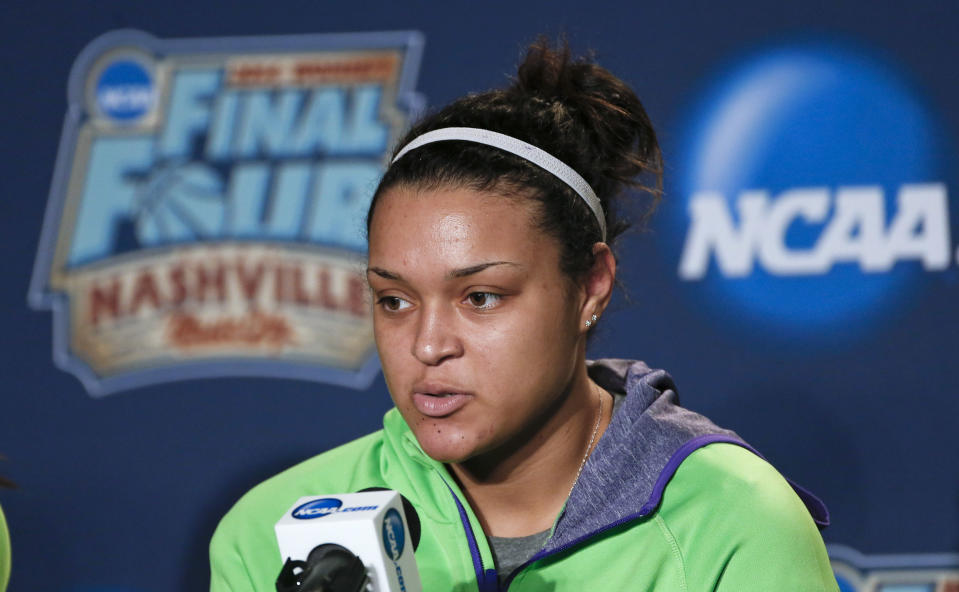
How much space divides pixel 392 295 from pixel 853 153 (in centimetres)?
117

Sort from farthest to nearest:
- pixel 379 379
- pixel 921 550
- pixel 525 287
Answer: pixel 379 379, pixel 921 550, pixel 525 287

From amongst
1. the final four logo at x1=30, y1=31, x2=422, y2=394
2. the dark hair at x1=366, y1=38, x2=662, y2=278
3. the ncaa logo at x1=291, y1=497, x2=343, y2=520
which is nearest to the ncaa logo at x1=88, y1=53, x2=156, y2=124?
the final four logo at x1=30, y1=31, x2=422, y2=394

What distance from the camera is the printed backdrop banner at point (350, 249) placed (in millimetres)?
1979

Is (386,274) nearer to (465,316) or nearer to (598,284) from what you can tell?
(465,316)

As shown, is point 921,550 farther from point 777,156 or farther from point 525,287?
point 525,287

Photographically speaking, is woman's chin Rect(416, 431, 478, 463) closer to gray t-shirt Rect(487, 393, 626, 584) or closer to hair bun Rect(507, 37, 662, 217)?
gray t-shirt Rect(487, 393, 626, 584)

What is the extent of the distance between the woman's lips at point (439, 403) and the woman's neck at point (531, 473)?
0.17 m

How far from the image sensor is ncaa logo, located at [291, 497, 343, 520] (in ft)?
2.22

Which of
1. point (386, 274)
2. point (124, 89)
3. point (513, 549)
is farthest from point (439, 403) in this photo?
point (124, 89)

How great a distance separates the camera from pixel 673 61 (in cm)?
204

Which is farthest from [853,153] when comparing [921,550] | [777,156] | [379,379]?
[379,379]

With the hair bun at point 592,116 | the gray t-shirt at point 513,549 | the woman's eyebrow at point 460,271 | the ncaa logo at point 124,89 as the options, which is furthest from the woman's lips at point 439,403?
the ncaa logo at point 124,89

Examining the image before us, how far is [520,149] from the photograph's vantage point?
1248 mm

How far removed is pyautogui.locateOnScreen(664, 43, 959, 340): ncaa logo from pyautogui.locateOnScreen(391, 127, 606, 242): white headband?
2.51 ft
